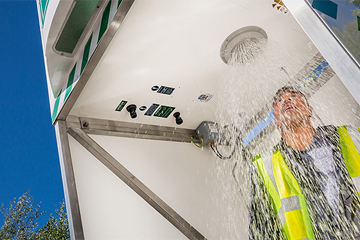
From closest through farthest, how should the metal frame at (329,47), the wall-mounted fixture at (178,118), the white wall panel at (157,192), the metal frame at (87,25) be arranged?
the metal frame at (329,47) < the metal frame at (87,25) < the white wall panel at (157,192) < the wall-mounted fixture at (178,118)

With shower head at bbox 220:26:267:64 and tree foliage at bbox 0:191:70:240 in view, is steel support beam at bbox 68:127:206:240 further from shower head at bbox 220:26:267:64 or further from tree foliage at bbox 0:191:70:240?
tree foliage at bbox 0:191:70:240

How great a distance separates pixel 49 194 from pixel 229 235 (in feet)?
94.0

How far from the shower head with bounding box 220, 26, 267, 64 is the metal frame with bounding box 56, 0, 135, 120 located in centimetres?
94

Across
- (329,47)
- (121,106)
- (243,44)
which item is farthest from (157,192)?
(329,47)

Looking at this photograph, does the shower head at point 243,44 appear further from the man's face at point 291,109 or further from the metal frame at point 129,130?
the metal frame at point 129,130

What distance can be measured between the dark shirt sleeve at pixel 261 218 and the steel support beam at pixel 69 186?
4.75ft

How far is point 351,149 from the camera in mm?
2104

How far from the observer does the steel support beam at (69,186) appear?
7.98 ft

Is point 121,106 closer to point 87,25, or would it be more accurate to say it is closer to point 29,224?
point 87,25

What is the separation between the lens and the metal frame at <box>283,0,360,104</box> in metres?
0.86

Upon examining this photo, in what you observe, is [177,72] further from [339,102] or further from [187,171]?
[339,102]

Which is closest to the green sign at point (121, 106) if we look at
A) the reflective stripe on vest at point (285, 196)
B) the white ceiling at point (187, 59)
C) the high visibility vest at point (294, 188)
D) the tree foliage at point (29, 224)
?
the white ceiling at point (187, 59)

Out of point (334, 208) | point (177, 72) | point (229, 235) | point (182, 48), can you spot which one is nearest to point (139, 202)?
point (229, 235)

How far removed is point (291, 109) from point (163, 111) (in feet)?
4.19
